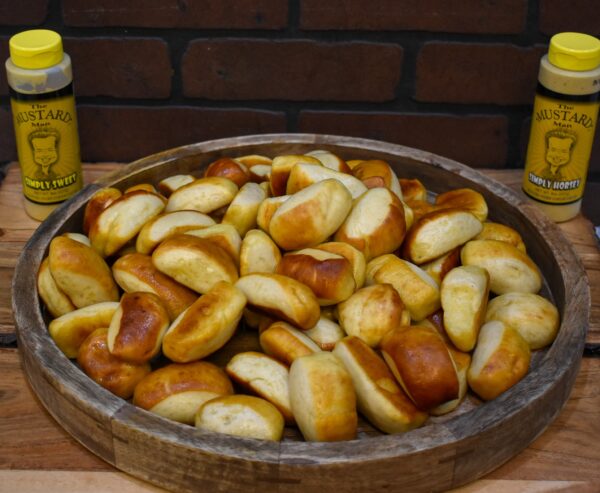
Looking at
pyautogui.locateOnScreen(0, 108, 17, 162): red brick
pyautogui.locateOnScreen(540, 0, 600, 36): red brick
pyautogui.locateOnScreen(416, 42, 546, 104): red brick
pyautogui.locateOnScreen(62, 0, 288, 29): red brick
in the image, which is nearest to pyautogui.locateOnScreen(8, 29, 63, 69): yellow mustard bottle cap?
pyautogui.locateOnScreen(62, 0, 288, 29): red brick

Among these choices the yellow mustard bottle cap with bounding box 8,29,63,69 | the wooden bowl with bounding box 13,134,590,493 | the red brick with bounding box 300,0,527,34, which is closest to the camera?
the wooden bowl with bounding box 13,134,590,493

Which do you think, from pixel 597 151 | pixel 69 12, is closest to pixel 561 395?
pixel 597 151

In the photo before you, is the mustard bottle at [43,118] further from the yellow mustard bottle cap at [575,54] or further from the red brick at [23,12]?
the yellow mustard bottle cap at [575,54]

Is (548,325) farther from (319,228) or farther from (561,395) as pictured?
(319,228)

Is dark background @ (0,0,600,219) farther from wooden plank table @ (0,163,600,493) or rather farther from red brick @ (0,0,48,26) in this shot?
wooden plank table @ (0,163,600,493)

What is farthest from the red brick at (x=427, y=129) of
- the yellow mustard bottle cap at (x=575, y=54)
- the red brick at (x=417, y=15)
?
the yellow mustard bottle cap at (x=575, y=54)

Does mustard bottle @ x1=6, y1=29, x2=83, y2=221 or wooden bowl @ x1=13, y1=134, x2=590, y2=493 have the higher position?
mustard bottle @ x1=6, y1=29, x2=83, y2=221
